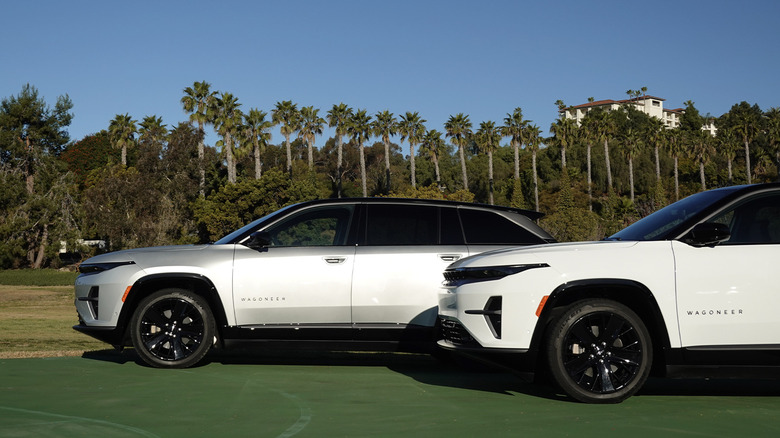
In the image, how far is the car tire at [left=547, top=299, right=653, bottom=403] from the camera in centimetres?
691

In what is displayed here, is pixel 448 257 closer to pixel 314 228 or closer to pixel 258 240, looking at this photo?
pixel 314 228

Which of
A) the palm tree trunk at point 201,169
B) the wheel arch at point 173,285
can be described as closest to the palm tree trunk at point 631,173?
the palm tree trunk at point 201,169

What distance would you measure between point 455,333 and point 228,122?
6659cm

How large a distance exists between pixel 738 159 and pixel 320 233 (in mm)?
124386

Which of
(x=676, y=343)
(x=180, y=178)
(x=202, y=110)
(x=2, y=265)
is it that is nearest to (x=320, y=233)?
(x=676, y=343)

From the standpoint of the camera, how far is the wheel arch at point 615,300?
6941 millimetres

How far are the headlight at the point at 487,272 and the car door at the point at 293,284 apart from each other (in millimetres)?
1674

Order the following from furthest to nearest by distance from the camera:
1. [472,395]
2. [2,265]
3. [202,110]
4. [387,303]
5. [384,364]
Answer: [202,110] < [2,265] < [384,364] < [387,303] < [472,395]

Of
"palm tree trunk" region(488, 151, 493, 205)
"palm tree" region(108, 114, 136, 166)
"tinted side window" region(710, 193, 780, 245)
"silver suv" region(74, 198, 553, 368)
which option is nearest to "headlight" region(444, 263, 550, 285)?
"silver suv" region(74, 198, 553, 368)

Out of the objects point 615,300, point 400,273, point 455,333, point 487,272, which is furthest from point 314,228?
point 615,300

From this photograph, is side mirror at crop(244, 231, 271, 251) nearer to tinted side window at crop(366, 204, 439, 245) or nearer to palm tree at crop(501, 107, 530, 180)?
tinted side window at crop(366, 204, 439, 245)

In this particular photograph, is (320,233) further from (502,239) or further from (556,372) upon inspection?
(556,372)

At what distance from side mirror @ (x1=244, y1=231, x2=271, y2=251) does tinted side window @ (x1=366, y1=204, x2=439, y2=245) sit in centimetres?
105

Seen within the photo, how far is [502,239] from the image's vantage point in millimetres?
9211
